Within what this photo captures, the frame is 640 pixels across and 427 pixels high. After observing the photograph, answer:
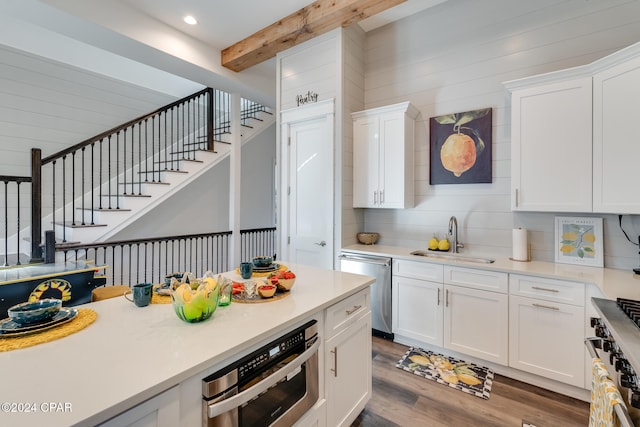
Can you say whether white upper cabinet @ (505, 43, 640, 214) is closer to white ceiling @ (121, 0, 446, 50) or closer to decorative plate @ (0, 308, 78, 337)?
white ceiling @ (121, 0, 446, 50)

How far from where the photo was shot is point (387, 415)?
2062 millimetres

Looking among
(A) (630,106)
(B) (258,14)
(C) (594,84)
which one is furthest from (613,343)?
(B) (258,14)

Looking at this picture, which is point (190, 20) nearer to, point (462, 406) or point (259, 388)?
point (259, 388)

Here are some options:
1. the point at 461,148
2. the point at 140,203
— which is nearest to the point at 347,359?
the point at 461,148

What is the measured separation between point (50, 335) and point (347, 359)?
1.40 metres

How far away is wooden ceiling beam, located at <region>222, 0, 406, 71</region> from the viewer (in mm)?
2891

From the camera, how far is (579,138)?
2.32 meters

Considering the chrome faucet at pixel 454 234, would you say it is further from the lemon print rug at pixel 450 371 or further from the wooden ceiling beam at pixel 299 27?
the wooden ceiling beam at pixel 299 27

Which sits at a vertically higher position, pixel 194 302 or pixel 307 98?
pixel 307 98

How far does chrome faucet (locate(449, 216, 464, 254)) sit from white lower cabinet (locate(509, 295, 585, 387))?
809 millimetres

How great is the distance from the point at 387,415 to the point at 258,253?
4149 mm

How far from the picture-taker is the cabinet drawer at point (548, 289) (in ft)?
7.09

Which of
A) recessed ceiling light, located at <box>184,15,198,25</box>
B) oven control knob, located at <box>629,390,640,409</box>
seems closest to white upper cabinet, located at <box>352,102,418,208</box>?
recessed ceiling light, located at <box>184,15,198,25</box>

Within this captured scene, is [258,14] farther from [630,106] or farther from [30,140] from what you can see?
[30,140]
